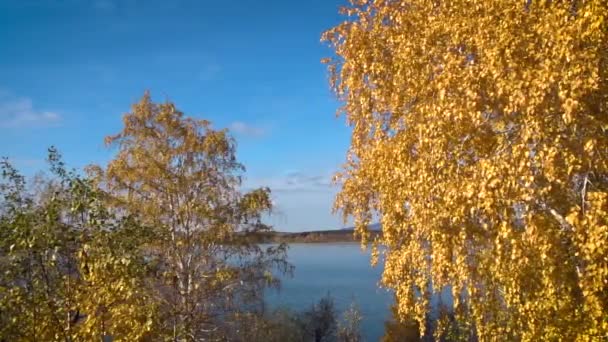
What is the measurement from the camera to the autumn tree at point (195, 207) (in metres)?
17.5

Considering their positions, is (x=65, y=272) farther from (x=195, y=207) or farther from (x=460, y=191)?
(x=195, y=207)

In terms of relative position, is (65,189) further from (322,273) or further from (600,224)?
(322,273)

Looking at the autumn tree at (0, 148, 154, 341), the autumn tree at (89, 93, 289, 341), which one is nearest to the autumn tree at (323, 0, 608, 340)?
the autumn tree at (0, 148, 154, 341)

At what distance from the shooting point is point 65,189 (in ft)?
22.1

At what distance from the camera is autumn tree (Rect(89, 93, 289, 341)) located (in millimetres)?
17500

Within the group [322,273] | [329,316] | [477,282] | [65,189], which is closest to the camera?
[65,189]

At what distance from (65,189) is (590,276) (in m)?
5.85

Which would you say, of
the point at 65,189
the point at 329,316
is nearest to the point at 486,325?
the point at 65,189

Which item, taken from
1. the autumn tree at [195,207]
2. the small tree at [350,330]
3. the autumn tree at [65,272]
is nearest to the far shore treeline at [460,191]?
the autumn tree at [65,272]

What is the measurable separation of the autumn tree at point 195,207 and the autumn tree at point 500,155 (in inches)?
406

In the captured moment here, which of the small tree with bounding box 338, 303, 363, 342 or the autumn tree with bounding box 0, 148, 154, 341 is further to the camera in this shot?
the small tree with bounding box 338, 303, 363, 342

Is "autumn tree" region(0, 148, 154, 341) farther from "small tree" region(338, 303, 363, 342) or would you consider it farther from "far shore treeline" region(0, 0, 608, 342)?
"small tree" region(338, 303, 363, 342)

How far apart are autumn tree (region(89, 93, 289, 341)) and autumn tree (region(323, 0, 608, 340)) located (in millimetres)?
10325

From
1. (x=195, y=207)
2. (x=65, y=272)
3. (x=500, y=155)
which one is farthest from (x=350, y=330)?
(x=500, y=155)
